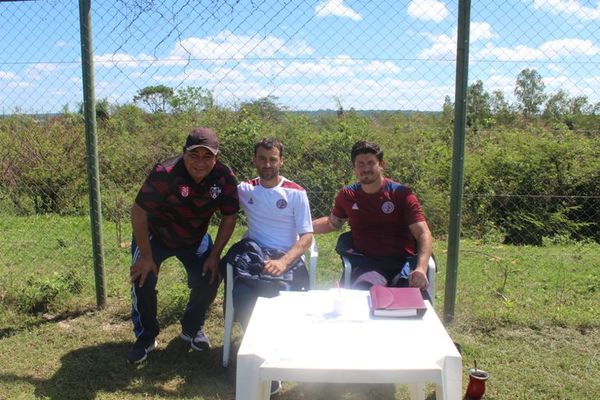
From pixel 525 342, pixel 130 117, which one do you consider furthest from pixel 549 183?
pixel 130 117

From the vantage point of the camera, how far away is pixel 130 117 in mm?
6266

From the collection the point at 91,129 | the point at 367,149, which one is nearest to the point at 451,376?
the point at 367,149

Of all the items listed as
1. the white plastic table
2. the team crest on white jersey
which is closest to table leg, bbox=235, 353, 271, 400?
the white plastic table

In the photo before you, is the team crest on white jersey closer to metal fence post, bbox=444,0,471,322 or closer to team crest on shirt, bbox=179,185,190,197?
team crest on shirt, bbox=179,185,190,197

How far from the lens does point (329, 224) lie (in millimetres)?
3373

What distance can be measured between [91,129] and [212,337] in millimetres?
1616

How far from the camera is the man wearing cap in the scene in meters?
3.04

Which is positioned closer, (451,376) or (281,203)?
(451,376)

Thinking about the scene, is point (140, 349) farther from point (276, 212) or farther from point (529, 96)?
point (529, 96)

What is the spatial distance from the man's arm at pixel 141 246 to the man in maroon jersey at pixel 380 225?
117 centimetres

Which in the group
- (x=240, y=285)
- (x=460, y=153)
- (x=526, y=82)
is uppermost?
(x=526, y=82)

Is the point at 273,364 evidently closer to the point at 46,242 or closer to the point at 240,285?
the point at 240,285

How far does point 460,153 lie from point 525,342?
127cm

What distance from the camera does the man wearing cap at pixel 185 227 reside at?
3041mm
